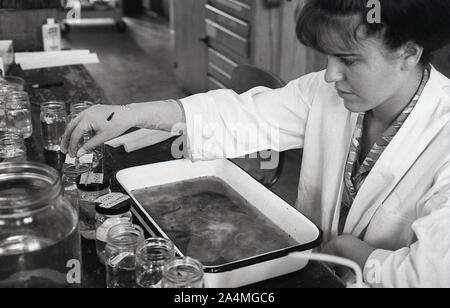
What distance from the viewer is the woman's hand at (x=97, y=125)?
5.18 ft

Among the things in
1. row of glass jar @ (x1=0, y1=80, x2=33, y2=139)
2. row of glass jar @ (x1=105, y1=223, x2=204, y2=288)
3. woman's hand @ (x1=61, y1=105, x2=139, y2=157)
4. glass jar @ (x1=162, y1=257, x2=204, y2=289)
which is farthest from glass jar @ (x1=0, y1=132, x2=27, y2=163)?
glass jar @ (x1=162, y1=257, x2=204, y2=289)

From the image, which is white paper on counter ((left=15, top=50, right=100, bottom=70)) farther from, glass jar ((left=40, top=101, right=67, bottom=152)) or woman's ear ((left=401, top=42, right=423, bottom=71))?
woman's ear ((left=401, top=42, right=423, bottom=71))

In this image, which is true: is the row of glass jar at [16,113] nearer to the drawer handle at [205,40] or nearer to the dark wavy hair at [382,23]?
the dark wavy hair at [382,23]

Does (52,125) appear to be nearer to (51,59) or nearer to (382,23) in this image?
(51,59)

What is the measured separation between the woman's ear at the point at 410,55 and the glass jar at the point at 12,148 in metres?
1.14

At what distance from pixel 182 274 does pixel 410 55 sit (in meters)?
0.80

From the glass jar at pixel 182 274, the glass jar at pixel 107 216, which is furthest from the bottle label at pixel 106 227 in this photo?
the glass jar at pixel 182 274

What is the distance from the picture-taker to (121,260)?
3.95ft

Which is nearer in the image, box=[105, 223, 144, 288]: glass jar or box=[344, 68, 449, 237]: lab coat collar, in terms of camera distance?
box=[105, 223, 144, 288]: glass jar

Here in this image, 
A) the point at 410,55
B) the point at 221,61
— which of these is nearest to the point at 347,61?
the point at 410,55

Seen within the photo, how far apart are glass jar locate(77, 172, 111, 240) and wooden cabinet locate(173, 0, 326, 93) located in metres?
2.27

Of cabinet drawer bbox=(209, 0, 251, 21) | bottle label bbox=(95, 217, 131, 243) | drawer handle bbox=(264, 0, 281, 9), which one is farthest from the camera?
cabinet drawer bbox=(209, 0, 251, 21)

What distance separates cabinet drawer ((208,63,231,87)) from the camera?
430 centimetres
